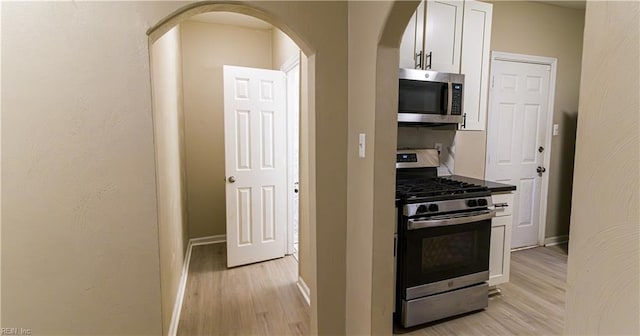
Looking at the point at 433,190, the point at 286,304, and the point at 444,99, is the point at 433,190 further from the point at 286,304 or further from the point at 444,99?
the point at 286,304

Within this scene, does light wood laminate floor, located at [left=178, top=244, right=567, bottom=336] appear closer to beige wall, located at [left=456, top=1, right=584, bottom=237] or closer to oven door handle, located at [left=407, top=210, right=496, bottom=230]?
oven door handle, located at [left=407, top=210, right=496, bottom=230]

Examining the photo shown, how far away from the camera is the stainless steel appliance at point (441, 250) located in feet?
6.91

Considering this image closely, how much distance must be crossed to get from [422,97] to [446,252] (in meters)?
1.15

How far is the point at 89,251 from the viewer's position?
58.5 inches

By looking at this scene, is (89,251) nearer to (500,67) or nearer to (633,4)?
(633,4)

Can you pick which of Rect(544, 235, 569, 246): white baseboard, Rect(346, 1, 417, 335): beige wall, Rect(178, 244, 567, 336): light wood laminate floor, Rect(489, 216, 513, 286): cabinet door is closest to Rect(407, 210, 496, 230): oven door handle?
Rect(489, 216, 513, 286): cabinet door

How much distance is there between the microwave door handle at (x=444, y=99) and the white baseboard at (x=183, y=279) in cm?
245

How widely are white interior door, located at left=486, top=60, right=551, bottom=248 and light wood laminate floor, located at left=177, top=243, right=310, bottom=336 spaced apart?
7.93 feet

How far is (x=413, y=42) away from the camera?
2424 mm

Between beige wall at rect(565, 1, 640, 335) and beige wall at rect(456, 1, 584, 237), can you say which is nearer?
beige wall at rect(565, 1, 640, 335)

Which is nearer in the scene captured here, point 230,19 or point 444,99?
point 444,99

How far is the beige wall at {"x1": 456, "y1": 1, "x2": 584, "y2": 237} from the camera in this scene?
316 cm

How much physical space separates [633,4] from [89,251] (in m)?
1.98

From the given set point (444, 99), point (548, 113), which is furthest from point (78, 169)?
point (548, 113)
